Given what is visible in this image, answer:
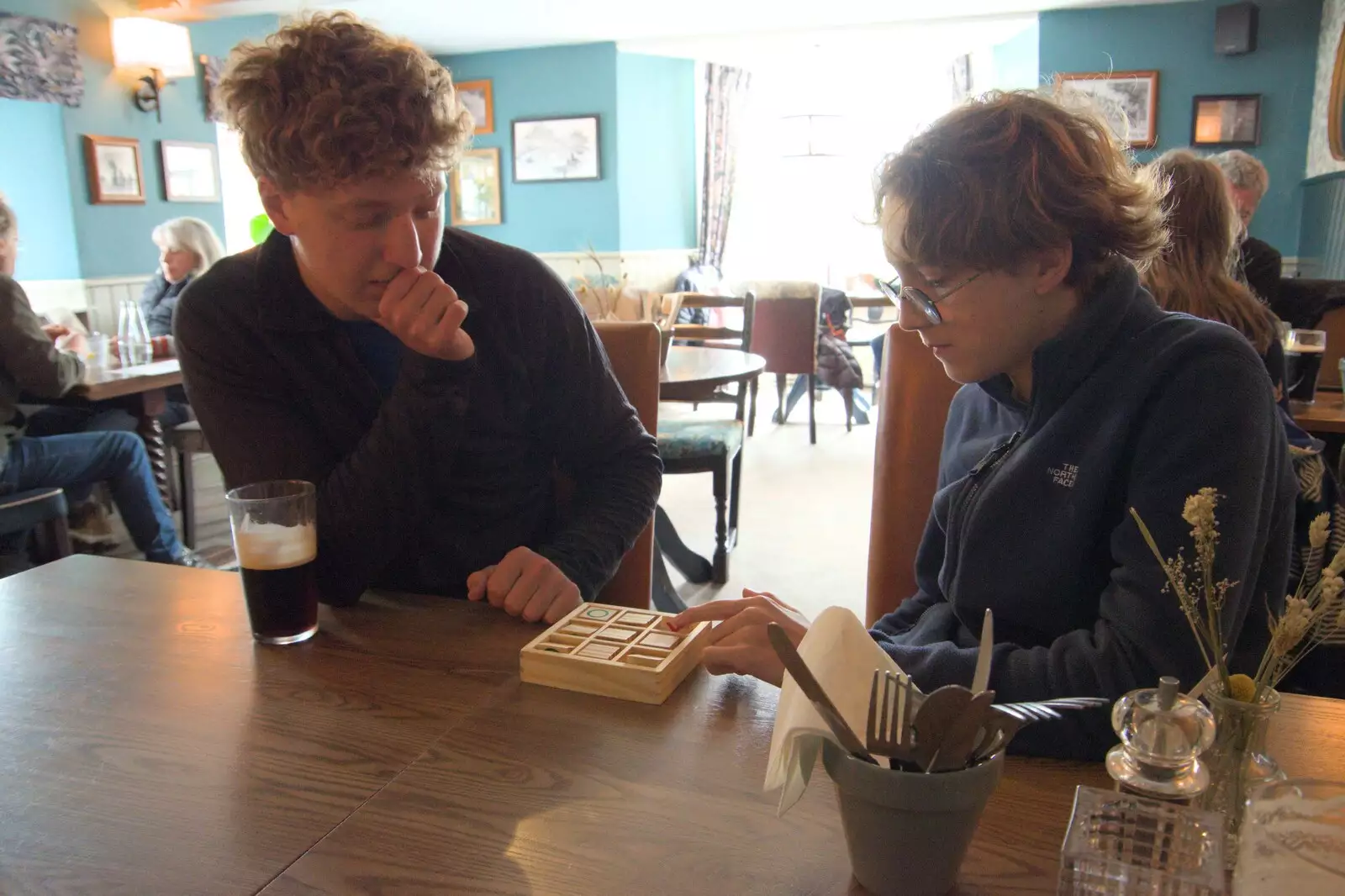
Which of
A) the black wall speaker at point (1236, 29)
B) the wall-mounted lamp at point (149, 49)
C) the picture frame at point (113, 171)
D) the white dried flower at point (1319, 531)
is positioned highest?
the black wall speaker at point (1236, 29)

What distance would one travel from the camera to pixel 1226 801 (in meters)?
0.60

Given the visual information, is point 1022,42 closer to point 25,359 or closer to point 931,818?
point 25,359

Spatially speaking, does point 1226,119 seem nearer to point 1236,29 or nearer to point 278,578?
point 1236,29

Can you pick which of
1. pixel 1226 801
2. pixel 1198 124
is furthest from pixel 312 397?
pixel 1198 124

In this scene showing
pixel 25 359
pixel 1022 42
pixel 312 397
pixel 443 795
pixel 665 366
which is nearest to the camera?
pixel 443 795

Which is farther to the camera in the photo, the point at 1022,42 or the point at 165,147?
the point at 1022,42

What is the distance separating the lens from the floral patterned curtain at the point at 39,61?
15.1 ft

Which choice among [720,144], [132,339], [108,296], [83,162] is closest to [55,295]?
[108,296]

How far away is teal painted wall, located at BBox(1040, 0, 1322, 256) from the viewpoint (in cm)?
581

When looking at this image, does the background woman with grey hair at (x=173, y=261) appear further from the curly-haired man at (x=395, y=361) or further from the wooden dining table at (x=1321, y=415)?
the wooden dining table at (x=1321, y=415)

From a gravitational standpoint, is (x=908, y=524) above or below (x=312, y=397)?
below

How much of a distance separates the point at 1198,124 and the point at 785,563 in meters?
4.60

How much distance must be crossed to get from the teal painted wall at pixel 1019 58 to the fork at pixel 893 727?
6.40 metres

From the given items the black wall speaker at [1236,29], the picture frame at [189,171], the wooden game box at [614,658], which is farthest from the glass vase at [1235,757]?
the black wall speaker at [1236,29]
